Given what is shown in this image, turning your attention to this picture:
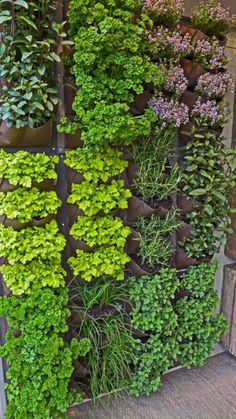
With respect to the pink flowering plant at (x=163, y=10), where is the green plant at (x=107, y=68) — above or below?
below

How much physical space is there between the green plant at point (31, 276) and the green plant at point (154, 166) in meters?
0.70

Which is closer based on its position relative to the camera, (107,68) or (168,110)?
(107,68)

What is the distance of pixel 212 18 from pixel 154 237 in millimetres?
1381

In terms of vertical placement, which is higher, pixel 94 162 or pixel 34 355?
pixel 94 162

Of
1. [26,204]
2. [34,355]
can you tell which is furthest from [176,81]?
[34,355]

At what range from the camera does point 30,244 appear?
1.58m

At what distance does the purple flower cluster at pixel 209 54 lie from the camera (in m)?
1.83

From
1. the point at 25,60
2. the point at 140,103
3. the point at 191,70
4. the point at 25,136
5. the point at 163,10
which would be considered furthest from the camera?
the point at 191,70

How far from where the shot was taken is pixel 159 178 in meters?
1.90

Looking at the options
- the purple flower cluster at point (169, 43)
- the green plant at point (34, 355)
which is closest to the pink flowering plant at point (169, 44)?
the purple flower cluster at point (169, 43)

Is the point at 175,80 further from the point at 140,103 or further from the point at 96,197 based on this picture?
the point at 96,197

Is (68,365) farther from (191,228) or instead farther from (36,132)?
(36,132)

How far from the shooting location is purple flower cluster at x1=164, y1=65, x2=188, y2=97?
1757 mm

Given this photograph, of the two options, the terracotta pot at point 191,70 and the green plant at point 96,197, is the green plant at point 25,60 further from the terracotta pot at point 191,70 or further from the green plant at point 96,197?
the terracotta pot at point 191,70
